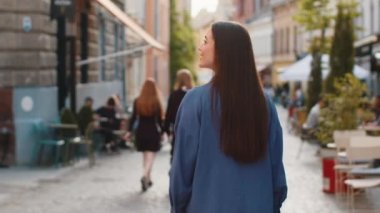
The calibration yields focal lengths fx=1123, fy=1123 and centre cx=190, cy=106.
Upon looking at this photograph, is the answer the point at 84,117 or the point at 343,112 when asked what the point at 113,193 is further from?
the point at 84,117

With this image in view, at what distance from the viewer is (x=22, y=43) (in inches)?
835

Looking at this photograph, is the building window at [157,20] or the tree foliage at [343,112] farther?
the building window at [157,20]

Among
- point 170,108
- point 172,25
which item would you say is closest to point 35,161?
point 170,108

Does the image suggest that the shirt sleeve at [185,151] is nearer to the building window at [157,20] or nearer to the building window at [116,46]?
the building window at [116,46]

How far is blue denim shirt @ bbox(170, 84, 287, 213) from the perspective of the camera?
561cm

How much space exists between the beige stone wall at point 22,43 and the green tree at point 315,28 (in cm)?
1201

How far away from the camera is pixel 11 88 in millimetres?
21141

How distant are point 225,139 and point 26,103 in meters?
16.1

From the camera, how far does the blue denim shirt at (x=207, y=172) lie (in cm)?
561

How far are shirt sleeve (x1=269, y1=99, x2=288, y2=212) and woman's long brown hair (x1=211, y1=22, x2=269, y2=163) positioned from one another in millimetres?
115

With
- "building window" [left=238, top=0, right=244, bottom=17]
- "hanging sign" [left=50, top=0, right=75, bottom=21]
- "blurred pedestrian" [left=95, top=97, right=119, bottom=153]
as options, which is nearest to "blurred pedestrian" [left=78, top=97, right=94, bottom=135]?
"blurred pedestrian" [left=95, top=97, right=119, bottom=153]

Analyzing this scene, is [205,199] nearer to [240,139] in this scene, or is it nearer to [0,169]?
[240,139]

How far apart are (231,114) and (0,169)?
49.5 ft

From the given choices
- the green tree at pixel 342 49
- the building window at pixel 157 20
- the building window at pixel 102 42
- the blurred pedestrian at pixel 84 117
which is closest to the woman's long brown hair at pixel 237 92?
the blurred pedestrian at pixel 84 117
